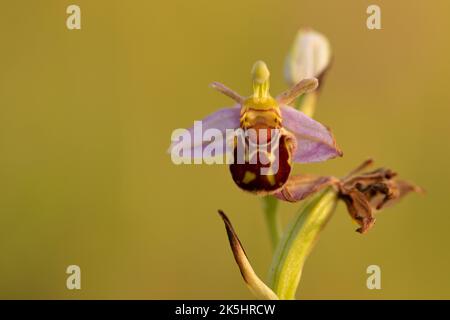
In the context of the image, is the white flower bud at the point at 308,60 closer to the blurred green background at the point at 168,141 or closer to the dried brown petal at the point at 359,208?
the dried brown petal at the point at 359,208

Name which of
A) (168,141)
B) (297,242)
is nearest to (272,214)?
(297,242)

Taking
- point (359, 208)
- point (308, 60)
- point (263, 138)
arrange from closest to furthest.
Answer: point (263, 138) → point (359, 208) → point (308, 60)

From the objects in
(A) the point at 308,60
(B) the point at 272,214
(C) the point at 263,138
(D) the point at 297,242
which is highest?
(A) the point at 308,60

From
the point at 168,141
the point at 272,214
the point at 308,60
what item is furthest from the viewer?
the point at 168,141

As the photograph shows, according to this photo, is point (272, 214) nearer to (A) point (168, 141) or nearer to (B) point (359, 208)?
(B) point (359, 208)

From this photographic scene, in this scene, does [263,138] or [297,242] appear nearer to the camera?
[263,138]

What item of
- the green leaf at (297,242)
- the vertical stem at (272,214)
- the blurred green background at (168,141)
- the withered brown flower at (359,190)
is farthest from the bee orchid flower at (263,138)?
the blurred green background at (168,141)

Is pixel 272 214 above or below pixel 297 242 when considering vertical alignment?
above

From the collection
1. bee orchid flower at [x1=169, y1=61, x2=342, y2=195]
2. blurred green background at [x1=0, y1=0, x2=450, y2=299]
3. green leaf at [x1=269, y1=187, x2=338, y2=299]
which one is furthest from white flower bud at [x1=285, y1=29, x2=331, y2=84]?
blurred green background at [x1=0, y1=0, x2=450, y2=299]

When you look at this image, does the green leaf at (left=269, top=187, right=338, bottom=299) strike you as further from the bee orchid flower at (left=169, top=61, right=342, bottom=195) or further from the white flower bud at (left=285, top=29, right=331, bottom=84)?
the white flower bud at (left=285, top=29, right=331, bottom=84)
